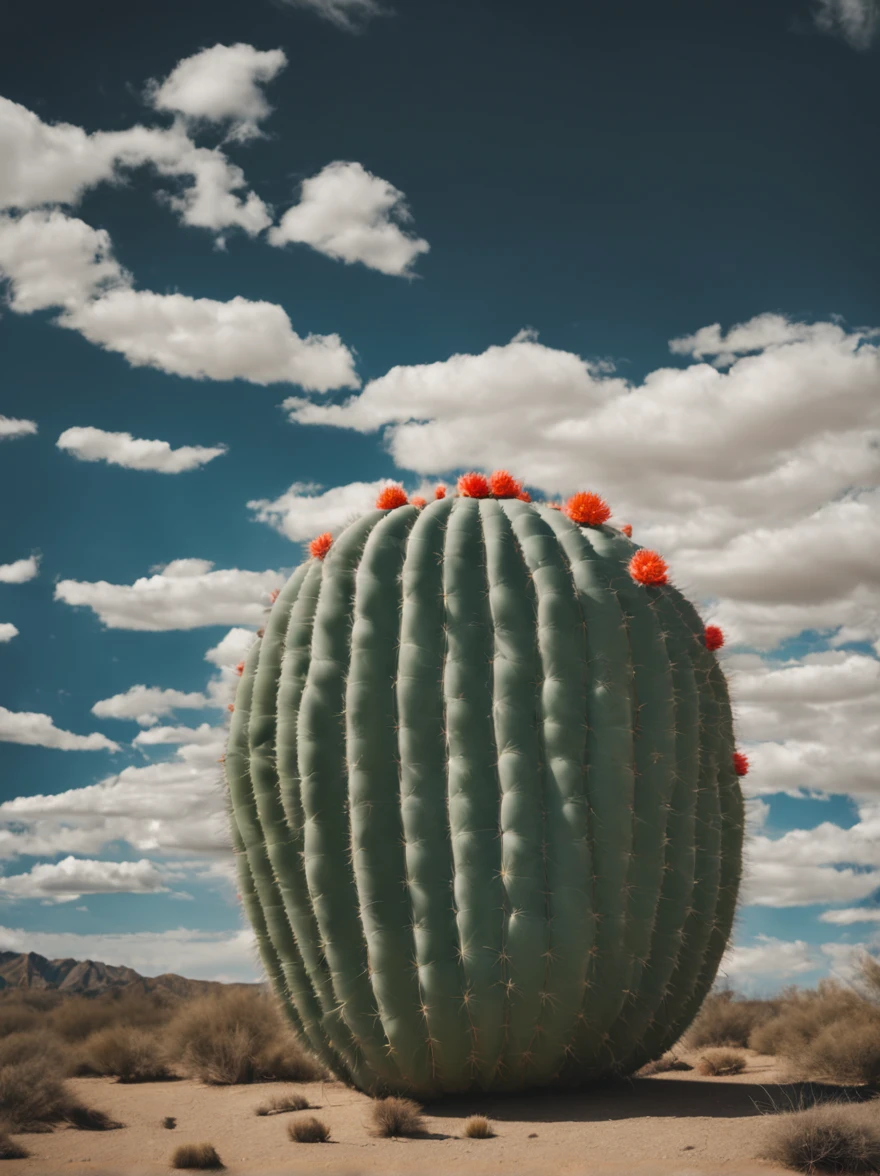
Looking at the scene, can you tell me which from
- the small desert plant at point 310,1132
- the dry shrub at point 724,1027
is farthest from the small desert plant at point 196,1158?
the dry shrub at point 724,1027

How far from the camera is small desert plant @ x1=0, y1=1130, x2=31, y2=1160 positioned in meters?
9.20

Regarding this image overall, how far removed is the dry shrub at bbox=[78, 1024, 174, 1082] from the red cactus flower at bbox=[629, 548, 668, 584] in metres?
10.1

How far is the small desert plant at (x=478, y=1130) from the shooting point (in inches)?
349

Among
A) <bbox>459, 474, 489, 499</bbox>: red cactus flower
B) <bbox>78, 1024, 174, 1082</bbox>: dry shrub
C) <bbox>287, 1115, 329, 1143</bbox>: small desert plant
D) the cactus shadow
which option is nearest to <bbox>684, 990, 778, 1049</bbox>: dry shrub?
the cactus shadow

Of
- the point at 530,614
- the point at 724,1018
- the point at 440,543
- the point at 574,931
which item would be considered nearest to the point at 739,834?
the point at 574,931

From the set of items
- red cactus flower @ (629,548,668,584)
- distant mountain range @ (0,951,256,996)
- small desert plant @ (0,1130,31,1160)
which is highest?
red cactus flower @ (629,548,668,584)

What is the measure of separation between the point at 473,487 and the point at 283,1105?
687 centimetres

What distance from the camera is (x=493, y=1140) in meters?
8.74

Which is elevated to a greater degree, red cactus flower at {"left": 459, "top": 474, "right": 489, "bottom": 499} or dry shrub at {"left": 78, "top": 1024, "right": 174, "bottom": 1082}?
red cactus flower at {"left": 459, "top": 474, "right": 489, "bottom": 499}

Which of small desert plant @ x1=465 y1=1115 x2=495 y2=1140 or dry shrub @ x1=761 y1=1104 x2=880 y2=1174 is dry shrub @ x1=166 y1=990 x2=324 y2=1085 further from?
dry shrub @ x1=761 y1=1104 x2=880 y2=1174

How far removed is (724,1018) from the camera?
1825cm

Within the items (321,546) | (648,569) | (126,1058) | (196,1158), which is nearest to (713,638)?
(648,569)

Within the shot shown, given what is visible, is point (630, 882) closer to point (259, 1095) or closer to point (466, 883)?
point (466, 883)

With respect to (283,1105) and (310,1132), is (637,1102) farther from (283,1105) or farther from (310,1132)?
(283,1105)
